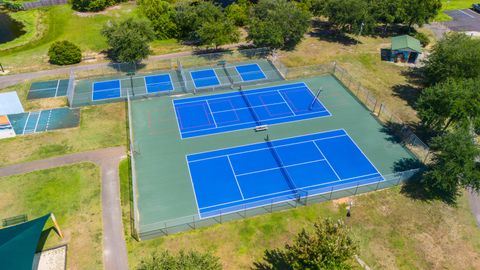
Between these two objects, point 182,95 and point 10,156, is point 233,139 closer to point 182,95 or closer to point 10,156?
point 182,95

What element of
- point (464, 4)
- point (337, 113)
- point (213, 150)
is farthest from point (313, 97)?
point (464, 4)

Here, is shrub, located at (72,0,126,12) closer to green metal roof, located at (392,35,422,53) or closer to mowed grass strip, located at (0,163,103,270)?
mowed grass strip, located at (0,163,103,270)

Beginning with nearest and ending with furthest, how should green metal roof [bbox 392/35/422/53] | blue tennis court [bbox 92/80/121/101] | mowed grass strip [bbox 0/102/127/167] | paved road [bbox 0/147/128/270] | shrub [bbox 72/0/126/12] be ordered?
paved road [bbox 0/147/128/270] < mowed grass strip [bbox 0/102/127/167] < blue tennis court [bbox 92/80/121/101] < green metal roof [bbox 392/35/422/53] < shrub [bbox 72/0/126/12]

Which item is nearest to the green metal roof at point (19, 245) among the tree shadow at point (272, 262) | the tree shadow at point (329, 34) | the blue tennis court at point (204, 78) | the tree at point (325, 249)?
the tree shadow at point (272, 262)

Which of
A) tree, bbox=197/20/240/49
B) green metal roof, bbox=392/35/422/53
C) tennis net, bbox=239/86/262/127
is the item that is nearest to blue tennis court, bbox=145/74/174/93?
tree, bbox=197/20/240/49

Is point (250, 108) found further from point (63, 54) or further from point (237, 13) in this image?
point (63, 54)

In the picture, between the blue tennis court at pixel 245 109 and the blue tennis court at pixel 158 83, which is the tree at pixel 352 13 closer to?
the blue tennis court at pixel 245 109
